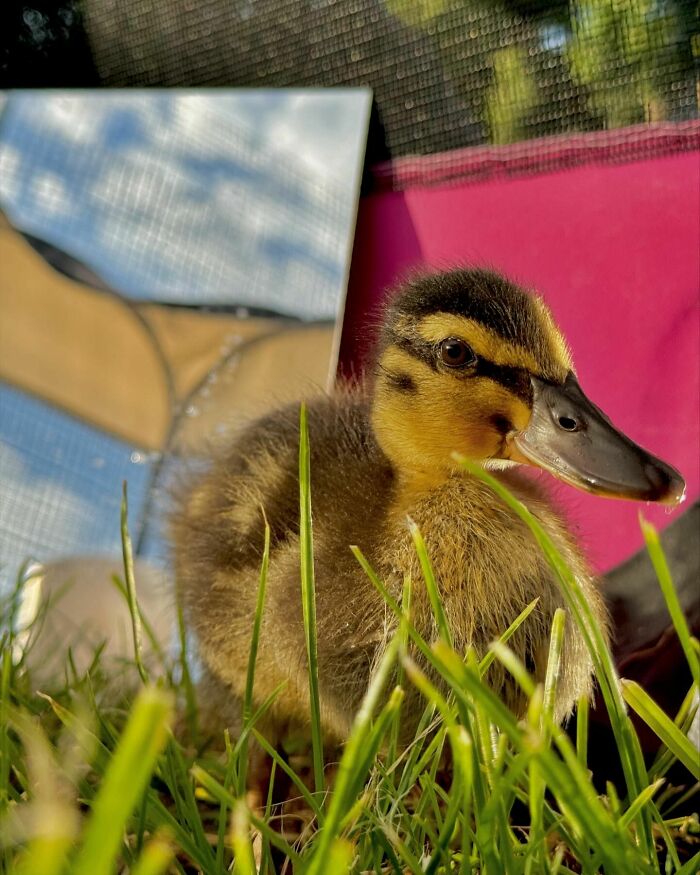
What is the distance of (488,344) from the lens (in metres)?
0.72

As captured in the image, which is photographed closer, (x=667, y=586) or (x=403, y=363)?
(x=667, y=586)

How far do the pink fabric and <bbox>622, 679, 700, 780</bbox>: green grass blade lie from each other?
0.42 meters

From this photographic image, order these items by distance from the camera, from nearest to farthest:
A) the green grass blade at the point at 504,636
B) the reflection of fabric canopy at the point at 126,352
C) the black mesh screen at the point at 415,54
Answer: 1. the green grass blade at the point at 504,636
2. the black mesh screen at the point at 415,54
3. the reflection of fabric canopy at the point at 126,352

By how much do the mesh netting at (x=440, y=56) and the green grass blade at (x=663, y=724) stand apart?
0.79 m

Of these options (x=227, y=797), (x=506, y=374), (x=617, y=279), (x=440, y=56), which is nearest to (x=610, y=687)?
(x=227, y=797)

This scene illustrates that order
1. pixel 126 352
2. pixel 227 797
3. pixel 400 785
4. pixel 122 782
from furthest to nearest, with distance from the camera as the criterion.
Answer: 1. pixel 126 352
2. pixel 400 785
3. pixel 227 797
4. pixel 122 782

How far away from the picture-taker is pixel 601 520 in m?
1.00

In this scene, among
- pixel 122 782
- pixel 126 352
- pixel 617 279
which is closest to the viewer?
pixel 122 782

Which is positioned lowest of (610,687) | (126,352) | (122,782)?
(126,352)

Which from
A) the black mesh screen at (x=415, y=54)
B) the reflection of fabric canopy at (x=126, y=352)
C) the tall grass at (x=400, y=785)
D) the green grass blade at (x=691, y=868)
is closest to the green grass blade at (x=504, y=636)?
the tall grass at (x=400, y=785)

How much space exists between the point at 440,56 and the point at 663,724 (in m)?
1.02

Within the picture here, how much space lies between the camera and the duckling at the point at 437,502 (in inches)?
27.1

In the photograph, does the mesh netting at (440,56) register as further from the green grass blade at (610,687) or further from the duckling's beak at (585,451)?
the green grass blade at (610,687)

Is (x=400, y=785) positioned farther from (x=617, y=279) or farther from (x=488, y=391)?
(x=617, y=279)
